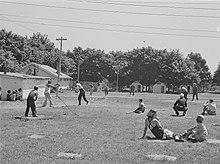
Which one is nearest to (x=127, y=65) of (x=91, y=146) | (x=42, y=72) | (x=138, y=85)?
(x=138, y=85)

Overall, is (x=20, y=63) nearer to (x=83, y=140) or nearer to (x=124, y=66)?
(x=124, y=66)

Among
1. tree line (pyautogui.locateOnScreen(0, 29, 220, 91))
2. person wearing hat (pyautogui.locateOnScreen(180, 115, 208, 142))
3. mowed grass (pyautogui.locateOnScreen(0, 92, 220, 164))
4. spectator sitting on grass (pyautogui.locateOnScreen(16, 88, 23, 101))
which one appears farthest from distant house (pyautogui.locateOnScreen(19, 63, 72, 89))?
person wearing hat (pyautogui.locateOnScreen(180, 115, 208, 142))

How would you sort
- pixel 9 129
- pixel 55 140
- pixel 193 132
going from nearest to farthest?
pixel 55 140 < pixel 193 132 < pixel 9 129

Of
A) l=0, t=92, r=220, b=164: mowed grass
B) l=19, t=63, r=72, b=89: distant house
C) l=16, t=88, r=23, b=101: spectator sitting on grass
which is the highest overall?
l=19, t=63, r=72, b=89: distant house

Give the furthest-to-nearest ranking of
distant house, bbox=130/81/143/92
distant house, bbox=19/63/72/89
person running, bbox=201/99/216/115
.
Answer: distant house, bbox=130/81/143/92 < distant house, bbox=19/63/72/89 < person running, bbox=201/99/216/115

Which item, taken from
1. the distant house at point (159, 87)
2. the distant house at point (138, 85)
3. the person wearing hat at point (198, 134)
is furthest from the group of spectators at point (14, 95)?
the distant house at point (159, 87)

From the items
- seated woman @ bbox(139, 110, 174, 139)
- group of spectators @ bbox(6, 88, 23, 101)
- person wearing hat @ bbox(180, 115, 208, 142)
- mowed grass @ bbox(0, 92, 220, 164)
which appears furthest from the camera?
group of spectators @ bbox(6, 88, 23, 101)

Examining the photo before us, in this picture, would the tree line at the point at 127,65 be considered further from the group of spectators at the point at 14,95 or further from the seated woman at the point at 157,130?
the seated woman at the point at 157,130

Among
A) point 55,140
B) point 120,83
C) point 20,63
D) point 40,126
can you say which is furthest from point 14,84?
point 120,83

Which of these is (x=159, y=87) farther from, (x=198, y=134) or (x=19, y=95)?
(x=198, y=134)

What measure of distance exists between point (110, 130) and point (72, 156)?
191 inches

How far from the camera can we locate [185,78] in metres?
85.2

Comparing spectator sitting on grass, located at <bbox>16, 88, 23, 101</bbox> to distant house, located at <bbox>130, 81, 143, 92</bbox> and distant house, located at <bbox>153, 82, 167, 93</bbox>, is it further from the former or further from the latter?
distant house, located at <bbox>153, 82, 167, 93</bbox>

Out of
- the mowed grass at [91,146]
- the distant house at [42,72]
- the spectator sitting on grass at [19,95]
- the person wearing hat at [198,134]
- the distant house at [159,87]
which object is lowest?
the mowed grass at [91,146]
